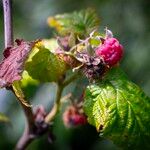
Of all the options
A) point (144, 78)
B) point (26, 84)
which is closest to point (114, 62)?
point (26, 84)

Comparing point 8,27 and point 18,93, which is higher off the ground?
point 8,27

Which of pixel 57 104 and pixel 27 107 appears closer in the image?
pixel 27 107

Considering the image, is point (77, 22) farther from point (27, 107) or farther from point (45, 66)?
point (27, 107)

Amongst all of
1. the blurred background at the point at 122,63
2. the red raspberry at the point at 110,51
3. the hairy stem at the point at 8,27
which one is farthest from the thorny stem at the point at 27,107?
the blurred background at the point at 122,63

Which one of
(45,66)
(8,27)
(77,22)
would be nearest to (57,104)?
(45,66)

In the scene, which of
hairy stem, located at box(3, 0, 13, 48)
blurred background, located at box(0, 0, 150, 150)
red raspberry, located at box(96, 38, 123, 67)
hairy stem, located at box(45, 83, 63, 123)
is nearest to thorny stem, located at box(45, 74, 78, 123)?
hairy stem, located at box(45, 83, 63, 123)

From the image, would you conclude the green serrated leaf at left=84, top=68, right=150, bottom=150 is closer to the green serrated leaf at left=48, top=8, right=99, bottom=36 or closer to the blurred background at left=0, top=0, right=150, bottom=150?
the green serrated leaf at left=48, top=8, right=99, bottom=36

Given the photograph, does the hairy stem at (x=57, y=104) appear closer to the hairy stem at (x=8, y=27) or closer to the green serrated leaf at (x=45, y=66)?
the green serrated leaf at (x=45, y=66)

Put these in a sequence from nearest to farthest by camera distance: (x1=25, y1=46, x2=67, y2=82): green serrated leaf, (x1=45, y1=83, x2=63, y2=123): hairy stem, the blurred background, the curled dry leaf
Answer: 1. the curled dry leaf
2. (x1=25, y1=46, x2=67, y2=82): green serrated leaf
3. (x1=45, y1=83, x2=63, y2=123): hairy stem
4. the blurred background
